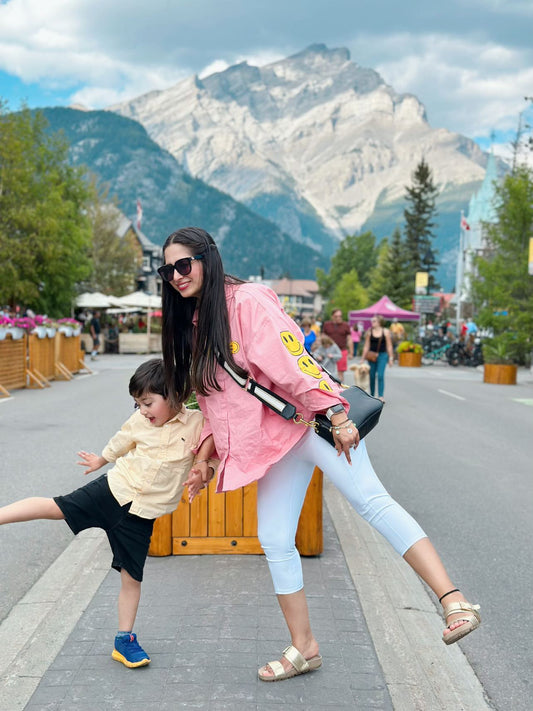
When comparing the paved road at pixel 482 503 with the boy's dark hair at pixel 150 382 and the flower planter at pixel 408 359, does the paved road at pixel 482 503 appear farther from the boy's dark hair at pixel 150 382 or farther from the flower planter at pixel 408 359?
the flower planter at pixel 408 359

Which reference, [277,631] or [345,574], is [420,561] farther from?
[345,574]

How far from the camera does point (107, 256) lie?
193 feet

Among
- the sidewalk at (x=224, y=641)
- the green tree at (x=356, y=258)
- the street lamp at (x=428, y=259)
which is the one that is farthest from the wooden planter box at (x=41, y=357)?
the green tree at (x=356, y=258)

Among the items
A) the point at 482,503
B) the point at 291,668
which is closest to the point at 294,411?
the point at 291,668

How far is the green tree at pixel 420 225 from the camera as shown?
84.1 meters

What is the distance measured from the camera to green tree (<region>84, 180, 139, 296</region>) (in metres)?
58.8

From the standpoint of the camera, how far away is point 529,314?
27.8 m

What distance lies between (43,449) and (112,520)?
22.6 feet

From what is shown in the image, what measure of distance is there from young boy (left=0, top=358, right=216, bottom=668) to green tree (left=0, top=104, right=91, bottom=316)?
31454 millimetres

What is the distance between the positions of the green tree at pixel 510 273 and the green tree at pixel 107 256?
34.1 metres

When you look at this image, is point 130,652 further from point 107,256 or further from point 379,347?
point 107,256

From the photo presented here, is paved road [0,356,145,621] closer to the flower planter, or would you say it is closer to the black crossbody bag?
the black crossbody bag

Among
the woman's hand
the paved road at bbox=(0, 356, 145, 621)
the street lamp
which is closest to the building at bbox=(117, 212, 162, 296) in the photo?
the street lamp

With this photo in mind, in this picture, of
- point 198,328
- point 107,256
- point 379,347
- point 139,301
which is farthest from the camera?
point 107,256
